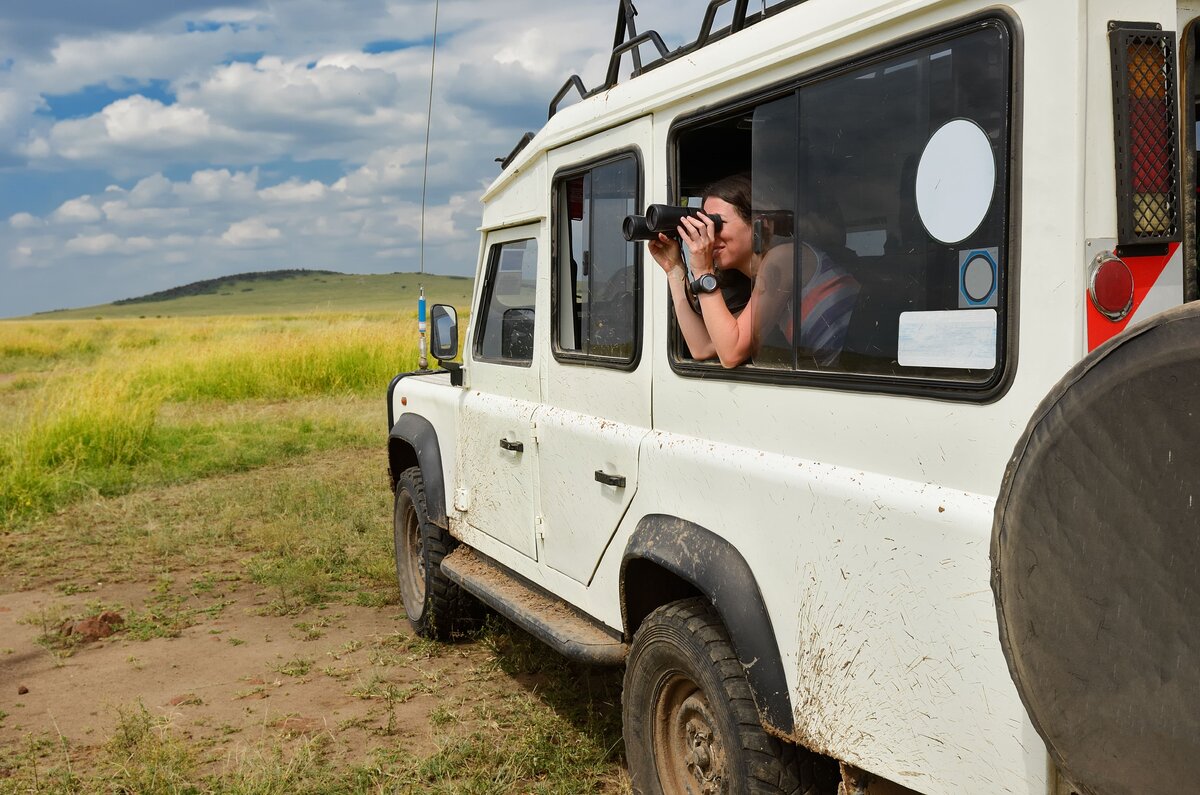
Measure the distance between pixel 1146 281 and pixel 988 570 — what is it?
572 millimetres

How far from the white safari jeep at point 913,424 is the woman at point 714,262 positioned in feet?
0.25

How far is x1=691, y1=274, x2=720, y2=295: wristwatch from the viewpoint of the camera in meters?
2.83

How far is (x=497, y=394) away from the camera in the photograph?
437cm

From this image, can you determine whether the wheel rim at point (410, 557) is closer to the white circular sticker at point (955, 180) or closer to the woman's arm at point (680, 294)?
the woman's arm at point (680, 294)

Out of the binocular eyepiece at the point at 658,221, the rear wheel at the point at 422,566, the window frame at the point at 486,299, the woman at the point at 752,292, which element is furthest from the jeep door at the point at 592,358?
the rear wheel at the point at 422,566

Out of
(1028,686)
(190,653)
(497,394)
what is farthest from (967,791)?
(190,653)

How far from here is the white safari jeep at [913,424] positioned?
5.25 ft

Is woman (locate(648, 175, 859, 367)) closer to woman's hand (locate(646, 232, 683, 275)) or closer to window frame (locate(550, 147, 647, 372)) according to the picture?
woman's hand (locate(646, 232, 683, 275))

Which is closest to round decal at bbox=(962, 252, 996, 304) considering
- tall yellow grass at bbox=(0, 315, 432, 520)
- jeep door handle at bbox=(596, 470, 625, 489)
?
jeep door handle at bbox=(596, 470, 625, 489)

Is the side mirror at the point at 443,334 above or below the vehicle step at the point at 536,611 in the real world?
above

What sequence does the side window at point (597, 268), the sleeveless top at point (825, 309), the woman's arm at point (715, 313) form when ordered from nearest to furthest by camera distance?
the sleeveless top at point (825, 309) → the woman's arm at point (715, 313) → the side window at point (597, 268)

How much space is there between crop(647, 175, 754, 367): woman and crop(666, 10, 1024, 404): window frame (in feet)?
0.31

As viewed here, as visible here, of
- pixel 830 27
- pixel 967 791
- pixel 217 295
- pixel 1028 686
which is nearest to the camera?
pixel 1028 686

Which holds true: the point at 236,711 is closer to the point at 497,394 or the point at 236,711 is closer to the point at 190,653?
the point at 190,653
